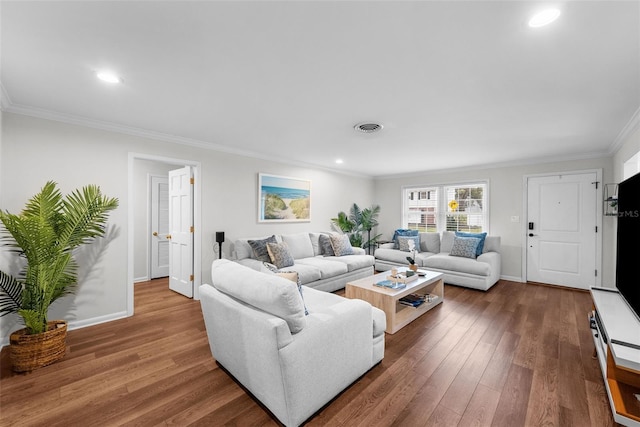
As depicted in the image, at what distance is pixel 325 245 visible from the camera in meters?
5.01

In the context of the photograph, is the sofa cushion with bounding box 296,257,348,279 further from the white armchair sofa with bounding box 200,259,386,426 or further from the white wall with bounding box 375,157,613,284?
the white wall with bounding box 375,157,613,284

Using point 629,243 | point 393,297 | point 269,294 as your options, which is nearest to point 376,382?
point 393,297

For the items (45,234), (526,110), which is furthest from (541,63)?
(45,234)

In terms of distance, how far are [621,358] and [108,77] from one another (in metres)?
3.77

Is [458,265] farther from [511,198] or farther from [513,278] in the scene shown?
[511,198]

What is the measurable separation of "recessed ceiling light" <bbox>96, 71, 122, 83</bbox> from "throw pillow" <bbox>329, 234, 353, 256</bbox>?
3812mm

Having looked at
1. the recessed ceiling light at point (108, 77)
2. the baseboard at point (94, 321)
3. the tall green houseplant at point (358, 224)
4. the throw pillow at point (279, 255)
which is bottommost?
the baseboard at point (94, 321)

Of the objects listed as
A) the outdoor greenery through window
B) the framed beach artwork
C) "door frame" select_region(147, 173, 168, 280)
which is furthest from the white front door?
"door frame" select_region(147, 173, 168, 280)

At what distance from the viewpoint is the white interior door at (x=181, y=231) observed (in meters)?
3.97

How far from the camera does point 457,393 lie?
192 centimetres

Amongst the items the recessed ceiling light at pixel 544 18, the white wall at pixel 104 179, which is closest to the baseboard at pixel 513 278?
the white wall at pixel 104 179

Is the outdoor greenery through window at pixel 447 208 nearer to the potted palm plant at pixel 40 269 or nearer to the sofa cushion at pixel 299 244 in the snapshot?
the sofa cushion at pixel 299 244

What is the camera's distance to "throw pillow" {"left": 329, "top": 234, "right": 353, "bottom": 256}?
497cm

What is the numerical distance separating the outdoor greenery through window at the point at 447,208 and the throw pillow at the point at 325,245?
8.35 ft
